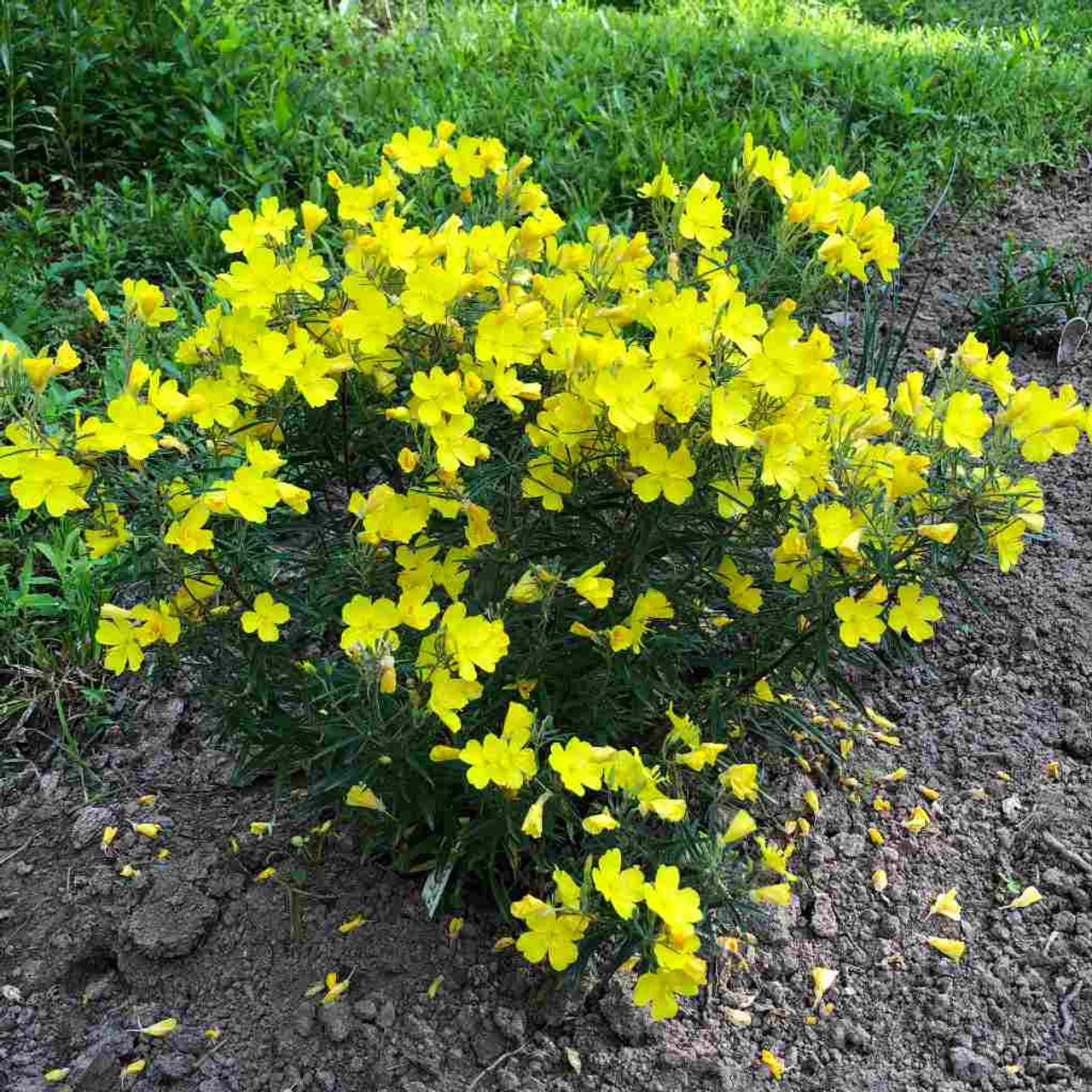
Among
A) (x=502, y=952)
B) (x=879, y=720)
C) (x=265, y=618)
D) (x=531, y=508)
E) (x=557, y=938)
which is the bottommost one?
(x=502, y=952)

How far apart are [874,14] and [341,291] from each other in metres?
6.18

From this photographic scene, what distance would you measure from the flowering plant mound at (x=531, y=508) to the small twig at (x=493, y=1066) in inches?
12.6

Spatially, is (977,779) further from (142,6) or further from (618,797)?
(142,6)

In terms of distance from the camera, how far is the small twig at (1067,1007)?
2141 mm

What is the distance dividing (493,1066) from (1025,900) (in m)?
1.10

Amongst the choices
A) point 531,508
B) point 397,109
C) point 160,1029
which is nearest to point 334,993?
point 160,1029

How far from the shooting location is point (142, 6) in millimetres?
4320

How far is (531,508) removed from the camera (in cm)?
194

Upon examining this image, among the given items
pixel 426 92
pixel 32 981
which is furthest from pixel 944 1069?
pixel 426 92

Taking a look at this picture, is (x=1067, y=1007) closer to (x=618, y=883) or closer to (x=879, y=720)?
(x=879, y=720)

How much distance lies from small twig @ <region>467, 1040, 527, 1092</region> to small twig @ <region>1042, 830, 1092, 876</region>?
3.84ft

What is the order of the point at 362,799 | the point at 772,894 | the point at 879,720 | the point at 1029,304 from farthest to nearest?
the point at 1029,304 → the point at 879,720 → the point at 362,799 → the point at 772,894

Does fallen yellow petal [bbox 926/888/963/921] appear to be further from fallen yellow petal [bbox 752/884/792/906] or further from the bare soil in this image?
fallen yellow petal [bbox 752/884/792/906]

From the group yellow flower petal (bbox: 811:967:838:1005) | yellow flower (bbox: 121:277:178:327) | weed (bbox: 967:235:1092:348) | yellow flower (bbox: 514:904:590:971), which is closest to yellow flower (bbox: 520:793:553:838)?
yellow flower (bbox: 514:904:590:971)
